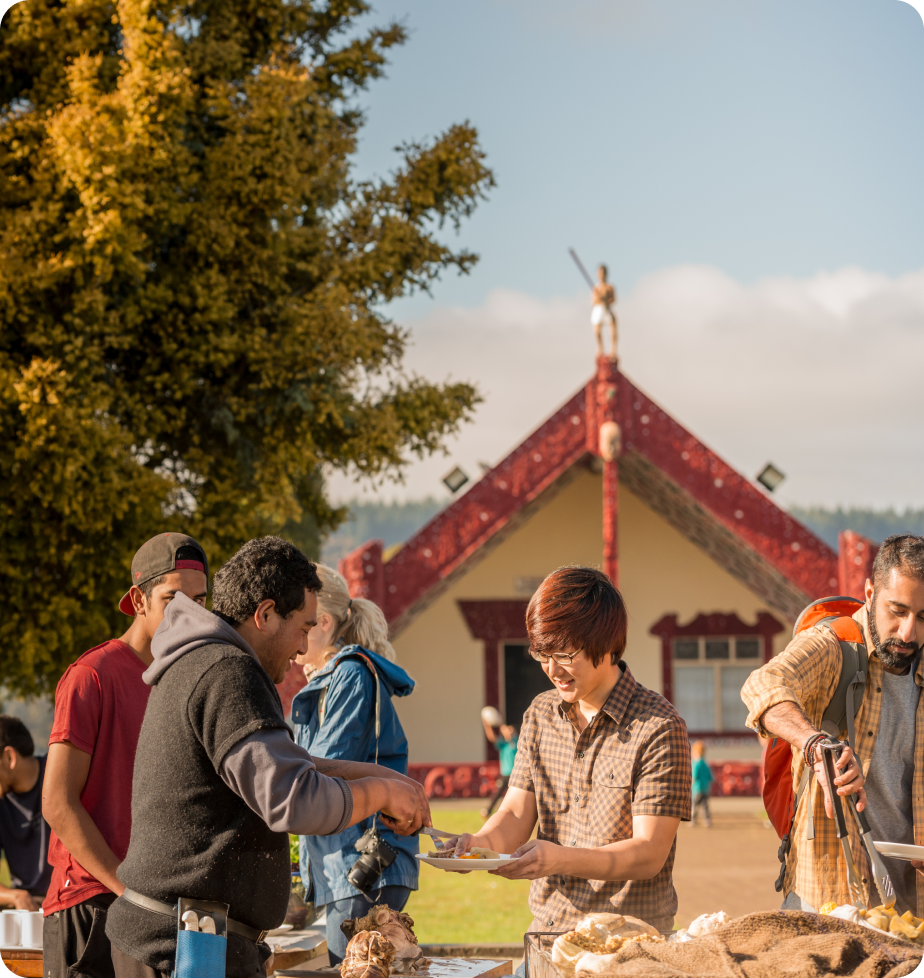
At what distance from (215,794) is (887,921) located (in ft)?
4.97

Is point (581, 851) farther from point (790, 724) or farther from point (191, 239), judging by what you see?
point (191, 239)

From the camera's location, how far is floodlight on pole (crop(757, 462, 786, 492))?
49.5ft

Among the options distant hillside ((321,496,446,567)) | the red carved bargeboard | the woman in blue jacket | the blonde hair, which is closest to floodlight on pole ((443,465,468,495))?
the red carved bargeboard

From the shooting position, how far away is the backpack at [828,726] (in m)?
3.00

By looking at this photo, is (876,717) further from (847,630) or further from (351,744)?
(351,744)

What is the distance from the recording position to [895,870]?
290cm

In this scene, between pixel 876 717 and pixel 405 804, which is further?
pixel 876 717

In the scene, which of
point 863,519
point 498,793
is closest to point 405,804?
point 498,793

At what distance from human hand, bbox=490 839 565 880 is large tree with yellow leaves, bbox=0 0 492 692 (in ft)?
24.9

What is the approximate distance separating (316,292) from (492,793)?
673cm

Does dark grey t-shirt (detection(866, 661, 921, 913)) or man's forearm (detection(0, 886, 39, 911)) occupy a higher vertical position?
dark grey t-shirt (detection(866, 661, 921, 913))

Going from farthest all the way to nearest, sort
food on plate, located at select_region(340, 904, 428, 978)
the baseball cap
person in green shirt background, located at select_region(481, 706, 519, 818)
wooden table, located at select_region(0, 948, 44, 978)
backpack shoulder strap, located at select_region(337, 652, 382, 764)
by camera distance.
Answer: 1. person in green shirt background, located at select_region(481, 706, 519, 818)
2. wooden table, located at select_region(0, 948, 44, 978)
3. backpack shoulder strap, located at select_region(337, 652, 382, 764)
4. the baseball cap
5. food on plate, located at select_region(340, 904, 428, 978)

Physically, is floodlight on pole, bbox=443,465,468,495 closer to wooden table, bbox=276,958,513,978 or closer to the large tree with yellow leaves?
the large tree with yellow leaves

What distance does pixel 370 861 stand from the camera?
332cm
